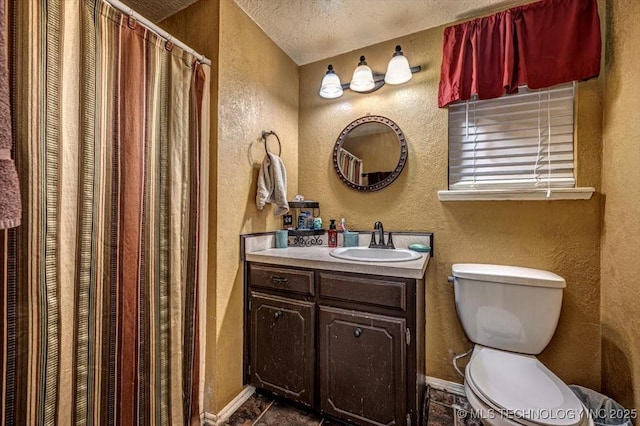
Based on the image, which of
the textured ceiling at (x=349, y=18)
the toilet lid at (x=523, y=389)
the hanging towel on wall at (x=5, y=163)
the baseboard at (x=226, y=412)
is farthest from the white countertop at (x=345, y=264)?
the textured ceiling at (x=349, y=18)

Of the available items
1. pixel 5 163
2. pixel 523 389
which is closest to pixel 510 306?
pixel 523 389

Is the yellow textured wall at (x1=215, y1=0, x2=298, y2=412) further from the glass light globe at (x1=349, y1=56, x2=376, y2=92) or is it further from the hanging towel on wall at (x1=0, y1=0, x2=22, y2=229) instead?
the hanging towel on wall at (x1=0, y1=0, x2=22, y2=229)

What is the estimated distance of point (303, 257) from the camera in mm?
1407

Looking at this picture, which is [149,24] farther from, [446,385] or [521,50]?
[446,385]

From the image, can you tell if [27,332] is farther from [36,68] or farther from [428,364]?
[428,364]

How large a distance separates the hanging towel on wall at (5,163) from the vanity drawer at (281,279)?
0.99 meters

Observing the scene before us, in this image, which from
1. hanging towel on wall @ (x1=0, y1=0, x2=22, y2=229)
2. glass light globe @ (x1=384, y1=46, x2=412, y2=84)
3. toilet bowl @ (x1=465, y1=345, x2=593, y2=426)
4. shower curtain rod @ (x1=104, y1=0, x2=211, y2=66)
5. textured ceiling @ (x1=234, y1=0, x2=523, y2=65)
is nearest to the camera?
hanging towel on wall @ (x1=0, y1=0, x2=22, y2=229)

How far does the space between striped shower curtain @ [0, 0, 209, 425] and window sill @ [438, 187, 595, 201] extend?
1393mm

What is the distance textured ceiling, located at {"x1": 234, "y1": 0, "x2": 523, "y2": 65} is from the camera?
4.92ft

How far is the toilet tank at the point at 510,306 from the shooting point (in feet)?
4.02

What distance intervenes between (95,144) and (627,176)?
2.07m

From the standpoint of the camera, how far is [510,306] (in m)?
1.27

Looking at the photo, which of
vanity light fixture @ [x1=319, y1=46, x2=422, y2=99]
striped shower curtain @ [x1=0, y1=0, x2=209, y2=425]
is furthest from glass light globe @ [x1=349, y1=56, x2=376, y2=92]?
striped shower curtain @ [x1=0, y1=0, x2=209, y2=425]

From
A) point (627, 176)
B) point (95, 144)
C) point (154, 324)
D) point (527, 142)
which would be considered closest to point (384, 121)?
point (527, 142)
